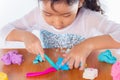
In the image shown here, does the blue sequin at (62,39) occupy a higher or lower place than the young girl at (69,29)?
lower

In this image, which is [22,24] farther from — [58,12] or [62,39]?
[58,12]

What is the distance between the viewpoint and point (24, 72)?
0.78 metres

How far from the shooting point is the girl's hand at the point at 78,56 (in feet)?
2.60

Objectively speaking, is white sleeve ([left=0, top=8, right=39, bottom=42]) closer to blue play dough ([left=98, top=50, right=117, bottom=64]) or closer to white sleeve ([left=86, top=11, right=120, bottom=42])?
white sleeve ([left=86, top=11, right=120, bottom=42])

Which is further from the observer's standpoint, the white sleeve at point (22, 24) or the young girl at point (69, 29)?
the white sleeve at point (22, 24)

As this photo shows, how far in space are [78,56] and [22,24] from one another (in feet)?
1.14

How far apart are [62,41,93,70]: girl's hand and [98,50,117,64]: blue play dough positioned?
4 centimetres

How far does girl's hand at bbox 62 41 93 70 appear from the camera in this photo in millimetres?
792

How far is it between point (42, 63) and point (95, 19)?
1.03ft

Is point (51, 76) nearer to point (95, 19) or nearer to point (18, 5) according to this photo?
point (95, 19)

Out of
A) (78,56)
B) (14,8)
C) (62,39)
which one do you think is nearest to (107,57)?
(78,56)

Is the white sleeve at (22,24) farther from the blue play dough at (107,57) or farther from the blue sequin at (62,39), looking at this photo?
the blue play dough at (107,57)

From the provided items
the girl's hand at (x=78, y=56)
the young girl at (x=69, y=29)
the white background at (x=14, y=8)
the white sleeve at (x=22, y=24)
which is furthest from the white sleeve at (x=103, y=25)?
the white background at (x=14, y=8)

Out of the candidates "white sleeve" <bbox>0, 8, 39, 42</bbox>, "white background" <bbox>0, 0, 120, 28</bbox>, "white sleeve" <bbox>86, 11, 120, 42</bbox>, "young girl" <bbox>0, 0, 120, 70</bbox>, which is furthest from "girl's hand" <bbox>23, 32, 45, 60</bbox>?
"white background" <bbox>0, 0, 120, 28</bbox>
